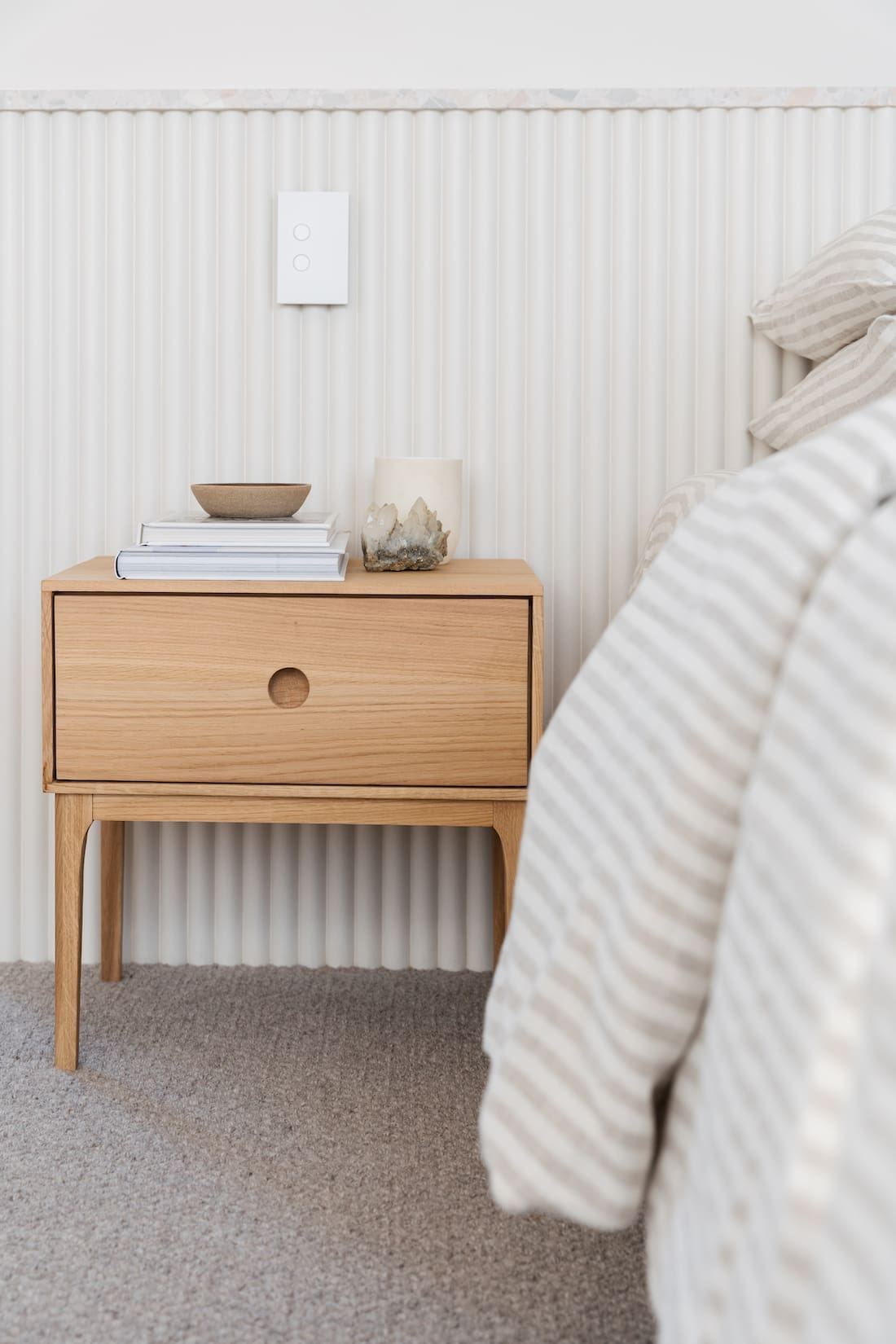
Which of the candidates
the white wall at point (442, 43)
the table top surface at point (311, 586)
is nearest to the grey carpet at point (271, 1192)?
the table top surface at point (311, 586)

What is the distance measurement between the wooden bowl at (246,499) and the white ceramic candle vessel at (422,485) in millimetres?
137

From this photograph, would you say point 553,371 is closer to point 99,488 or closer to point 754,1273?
point 99,488

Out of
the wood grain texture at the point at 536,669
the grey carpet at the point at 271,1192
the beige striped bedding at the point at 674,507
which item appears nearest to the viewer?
the grey carpet at the point at 271,1192

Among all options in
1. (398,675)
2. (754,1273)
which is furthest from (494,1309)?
(398,675)

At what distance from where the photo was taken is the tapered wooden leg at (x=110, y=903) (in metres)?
1.57

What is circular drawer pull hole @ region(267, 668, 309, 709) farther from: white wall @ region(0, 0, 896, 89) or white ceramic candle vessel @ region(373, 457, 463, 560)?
white wall @ region(0, 0, 896, 89)

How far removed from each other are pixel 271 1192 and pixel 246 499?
2.43 ft

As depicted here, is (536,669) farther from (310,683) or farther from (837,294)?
(837,294)

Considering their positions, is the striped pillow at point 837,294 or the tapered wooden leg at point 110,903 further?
the tapered wooden leg at point 110,903

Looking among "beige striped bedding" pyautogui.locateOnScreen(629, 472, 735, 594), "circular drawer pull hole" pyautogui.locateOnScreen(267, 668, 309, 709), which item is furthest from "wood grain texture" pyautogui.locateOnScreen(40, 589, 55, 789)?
"beige striped bedding" pyautogui.locateOnScreen(629, 472, 735, 594)

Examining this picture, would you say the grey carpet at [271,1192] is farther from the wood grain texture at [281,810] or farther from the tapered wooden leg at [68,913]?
the wood grain texture at [281,810]

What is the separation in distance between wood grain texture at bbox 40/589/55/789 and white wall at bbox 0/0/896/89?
0.79 m

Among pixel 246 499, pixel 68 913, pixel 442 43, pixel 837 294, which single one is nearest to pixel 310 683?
pixel 246 499

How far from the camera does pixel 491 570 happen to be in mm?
1430
